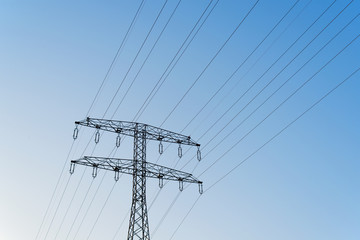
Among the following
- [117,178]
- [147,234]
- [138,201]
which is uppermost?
[117,178]

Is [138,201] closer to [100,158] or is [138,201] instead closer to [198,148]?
[100,158]

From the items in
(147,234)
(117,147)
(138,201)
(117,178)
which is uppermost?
(117,147)

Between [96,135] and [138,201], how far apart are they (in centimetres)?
561

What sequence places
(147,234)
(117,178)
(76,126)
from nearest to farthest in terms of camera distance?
(147,234)
(117,178)
(76,126)

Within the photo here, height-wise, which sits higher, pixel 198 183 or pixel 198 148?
pixel 198 148

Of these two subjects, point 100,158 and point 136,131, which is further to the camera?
point 136,131

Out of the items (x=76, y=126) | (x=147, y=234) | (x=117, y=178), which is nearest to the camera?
(x=147, y=234)

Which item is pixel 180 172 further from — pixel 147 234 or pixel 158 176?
A: pixel 147 234

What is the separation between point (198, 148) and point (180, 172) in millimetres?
2760

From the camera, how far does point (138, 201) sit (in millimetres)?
24078

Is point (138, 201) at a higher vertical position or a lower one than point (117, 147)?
lower

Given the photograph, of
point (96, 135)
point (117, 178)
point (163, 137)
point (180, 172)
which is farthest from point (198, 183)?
point (96, 135)

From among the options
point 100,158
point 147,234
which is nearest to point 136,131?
point 100,158

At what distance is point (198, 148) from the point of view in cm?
2847
